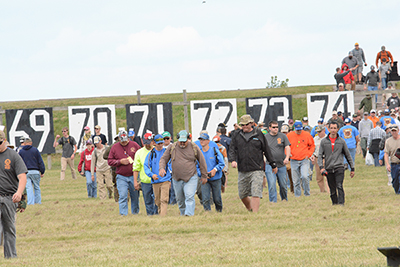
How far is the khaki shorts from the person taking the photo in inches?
527

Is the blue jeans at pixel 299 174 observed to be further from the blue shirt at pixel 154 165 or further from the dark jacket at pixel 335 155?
the blue shirt at pixel 154 165

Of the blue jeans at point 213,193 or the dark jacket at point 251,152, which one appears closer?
the dark jacket at point 251,152

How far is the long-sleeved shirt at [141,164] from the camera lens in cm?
1418

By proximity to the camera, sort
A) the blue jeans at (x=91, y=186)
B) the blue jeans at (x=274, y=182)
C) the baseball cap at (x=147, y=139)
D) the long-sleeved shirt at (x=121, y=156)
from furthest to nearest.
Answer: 1. the blue jeans at (x=91, y=186)
2. the blue jeans at (x=274, y=182)
3. the long-sleeved shirt at (x=121, y=156)
4. the baseball cap at (x=147, y=139)

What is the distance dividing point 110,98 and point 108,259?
43251 millimetres

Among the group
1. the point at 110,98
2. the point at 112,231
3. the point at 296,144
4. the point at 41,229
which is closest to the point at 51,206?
the point at 41,229

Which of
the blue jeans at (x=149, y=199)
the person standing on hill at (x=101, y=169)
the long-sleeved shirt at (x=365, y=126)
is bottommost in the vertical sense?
the blue jeans at (x=149, y=199)

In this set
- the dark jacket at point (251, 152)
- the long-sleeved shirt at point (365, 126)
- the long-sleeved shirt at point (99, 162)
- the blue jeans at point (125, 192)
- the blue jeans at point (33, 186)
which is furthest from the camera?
the long-sleeved shirt at point (365, 126)

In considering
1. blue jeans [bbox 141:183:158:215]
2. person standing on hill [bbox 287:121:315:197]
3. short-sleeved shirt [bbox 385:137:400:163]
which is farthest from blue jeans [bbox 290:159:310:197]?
blue jeans [bbox 141:183:158:215]

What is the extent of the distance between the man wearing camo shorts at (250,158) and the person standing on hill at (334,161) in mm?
1361

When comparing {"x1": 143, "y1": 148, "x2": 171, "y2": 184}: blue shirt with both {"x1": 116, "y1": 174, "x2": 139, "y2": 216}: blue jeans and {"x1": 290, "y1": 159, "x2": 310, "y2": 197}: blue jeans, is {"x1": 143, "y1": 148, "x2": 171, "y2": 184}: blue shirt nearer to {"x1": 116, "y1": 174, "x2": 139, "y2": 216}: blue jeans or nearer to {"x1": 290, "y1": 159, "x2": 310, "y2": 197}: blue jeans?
{"x1": 116, "y1": 174, "x2": 139, "y2": 216}: blue jeans

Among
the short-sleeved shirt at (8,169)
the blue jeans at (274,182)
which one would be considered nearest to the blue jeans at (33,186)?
the blue jeans at (274,182)

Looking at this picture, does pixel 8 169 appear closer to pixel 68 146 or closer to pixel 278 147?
pixel 278 147

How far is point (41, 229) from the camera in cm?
1292
